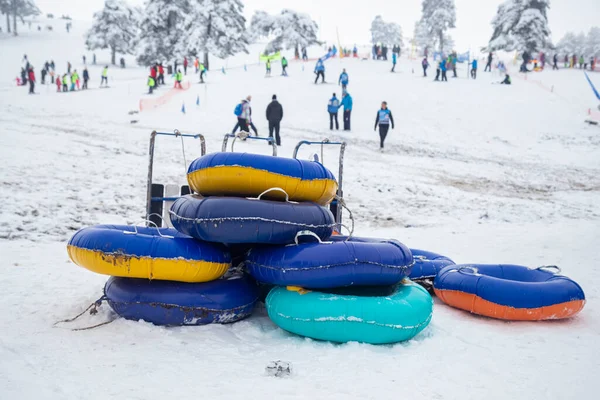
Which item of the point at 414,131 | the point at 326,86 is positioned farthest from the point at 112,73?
the point at 414,131

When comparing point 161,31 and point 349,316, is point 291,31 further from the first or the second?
point 349,316

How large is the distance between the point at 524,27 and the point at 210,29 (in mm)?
28291

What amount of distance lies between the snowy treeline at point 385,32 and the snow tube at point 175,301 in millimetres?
99863

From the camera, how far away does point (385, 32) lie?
98312 mm

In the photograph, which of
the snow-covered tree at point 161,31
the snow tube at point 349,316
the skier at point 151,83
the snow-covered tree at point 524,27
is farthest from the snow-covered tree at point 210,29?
the snow tube at point 349,316

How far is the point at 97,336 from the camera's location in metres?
3.99

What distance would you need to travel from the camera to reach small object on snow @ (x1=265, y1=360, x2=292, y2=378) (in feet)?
11.5

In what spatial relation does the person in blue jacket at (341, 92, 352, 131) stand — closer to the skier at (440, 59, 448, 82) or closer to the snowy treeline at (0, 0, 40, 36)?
the skier at (440, 59, 448, 82)

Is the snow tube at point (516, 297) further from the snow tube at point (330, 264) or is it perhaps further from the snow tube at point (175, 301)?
the snow tube at point (175, 301)

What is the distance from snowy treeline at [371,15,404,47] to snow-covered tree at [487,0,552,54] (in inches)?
2150

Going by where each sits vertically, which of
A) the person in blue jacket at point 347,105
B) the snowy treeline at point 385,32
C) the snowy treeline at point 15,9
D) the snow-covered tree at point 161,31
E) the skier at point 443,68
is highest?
the snowy treeline at point 385,32

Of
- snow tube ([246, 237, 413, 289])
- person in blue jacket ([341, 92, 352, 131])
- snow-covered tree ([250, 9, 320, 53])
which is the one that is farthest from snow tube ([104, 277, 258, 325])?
snow-covered tree ([250, 9, 320, 53])

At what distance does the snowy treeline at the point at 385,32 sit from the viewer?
98250 mm

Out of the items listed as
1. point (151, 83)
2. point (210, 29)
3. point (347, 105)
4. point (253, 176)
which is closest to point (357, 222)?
point (253, 176)
